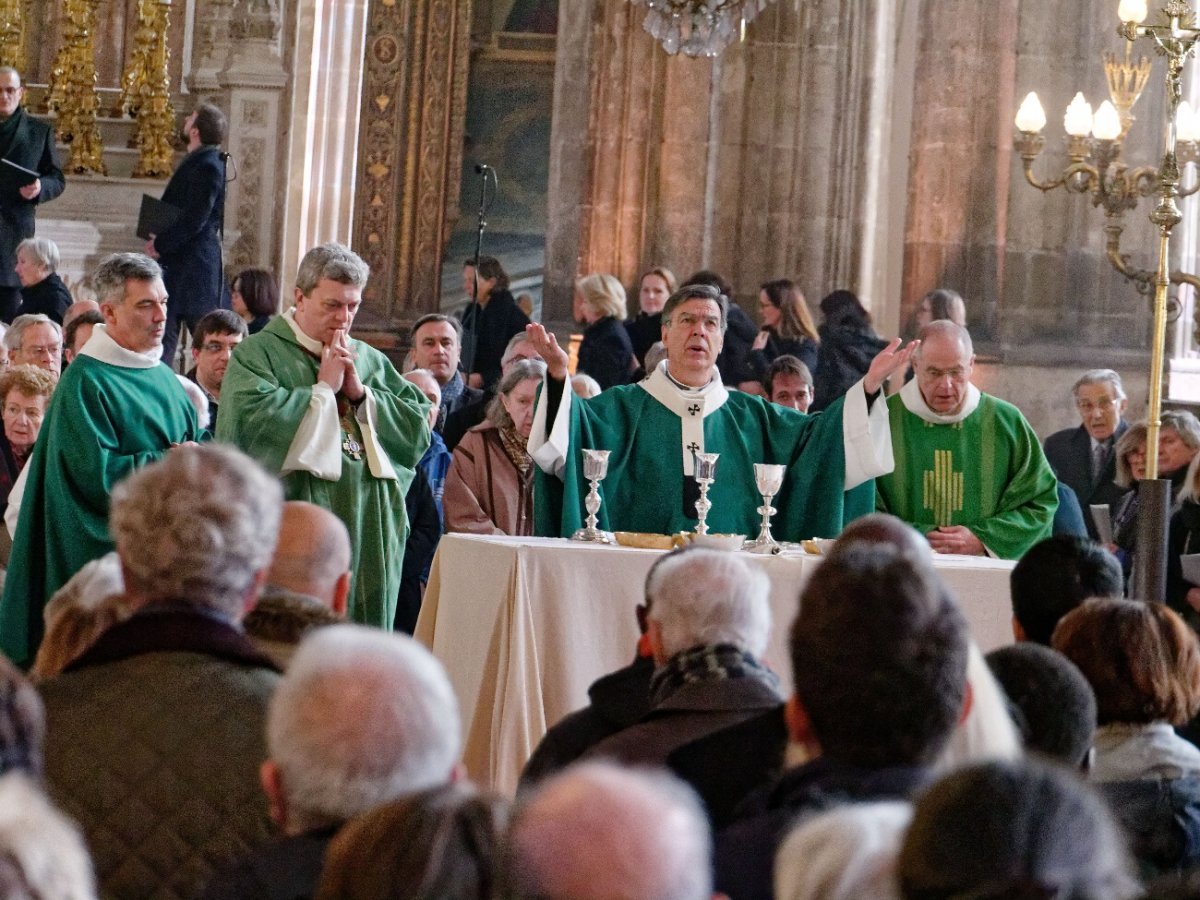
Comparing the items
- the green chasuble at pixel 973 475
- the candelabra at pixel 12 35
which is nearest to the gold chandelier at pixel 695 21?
the green chasuble at pixel 973 475

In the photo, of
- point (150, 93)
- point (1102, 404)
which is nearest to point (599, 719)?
point (1102, 404)

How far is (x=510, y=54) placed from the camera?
1942cm

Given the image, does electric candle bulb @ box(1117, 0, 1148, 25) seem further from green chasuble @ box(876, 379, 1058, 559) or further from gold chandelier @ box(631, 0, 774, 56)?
gold chandelier @ box(631, 0, 774, 56)

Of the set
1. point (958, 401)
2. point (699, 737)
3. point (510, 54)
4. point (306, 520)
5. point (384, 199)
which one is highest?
point (510, 54)

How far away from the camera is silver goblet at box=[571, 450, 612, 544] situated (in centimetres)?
613

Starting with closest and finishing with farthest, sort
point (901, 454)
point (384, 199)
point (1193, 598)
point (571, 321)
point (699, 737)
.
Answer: point (699, 737) < point (1193, 598) < point (901, 454) < point (571, 321) < point (384, 199)

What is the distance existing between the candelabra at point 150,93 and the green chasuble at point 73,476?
838 centimetres

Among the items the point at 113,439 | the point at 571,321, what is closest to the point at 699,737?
the point at 113,439

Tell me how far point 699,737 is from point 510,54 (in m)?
16.6

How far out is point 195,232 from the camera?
456 inches

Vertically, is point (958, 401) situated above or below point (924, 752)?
above

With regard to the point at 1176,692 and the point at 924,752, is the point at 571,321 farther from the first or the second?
the point at 924,752

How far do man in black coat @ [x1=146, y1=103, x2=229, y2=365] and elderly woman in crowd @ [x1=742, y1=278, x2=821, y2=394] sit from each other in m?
3.14

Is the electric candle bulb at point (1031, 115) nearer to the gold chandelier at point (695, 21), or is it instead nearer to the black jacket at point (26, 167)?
the gold chandelier at point (695, 21)
